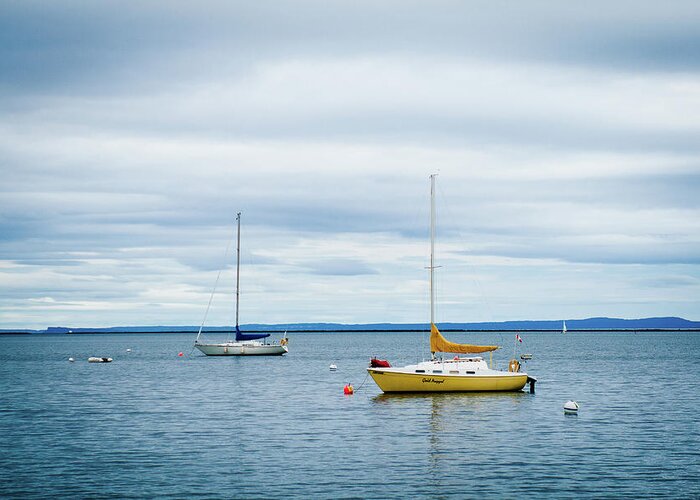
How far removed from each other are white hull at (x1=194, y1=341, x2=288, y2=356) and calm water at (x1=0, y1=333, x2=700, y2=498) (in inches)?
2503

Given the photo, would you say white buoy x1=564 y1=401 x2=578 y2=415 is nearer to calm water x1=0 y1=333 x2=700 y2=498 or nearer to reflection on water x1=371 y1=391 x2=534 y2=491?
calm water x1=0 y1=333 x2=700 y2=498

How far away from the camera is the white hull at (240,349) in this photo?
148375 millimetres

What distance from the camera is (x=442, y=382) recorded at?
70312mm

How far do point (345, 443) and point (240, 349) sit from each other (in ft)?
335

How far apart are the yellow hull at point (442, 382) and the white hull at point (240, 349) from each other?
79.2m

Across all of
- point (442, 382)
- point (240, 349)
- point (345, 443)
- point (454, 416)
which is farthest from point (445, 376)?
point (240, 349)

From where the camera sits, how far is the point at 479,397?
233ft

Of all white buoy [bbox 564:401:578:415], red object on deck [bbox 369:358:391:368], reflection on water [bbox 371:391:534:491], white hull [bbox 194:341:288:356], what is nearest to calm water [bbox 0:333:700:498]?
reflection on water [bbox 371:391:534:491]

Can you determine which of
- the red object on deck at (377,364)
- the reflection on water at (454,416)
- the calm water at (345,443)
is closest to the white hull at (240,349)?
the calm water at (345,443)

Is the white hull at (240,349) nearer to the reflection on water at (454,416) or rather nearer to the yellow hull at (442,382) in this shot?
the reflection on water at (454,416)

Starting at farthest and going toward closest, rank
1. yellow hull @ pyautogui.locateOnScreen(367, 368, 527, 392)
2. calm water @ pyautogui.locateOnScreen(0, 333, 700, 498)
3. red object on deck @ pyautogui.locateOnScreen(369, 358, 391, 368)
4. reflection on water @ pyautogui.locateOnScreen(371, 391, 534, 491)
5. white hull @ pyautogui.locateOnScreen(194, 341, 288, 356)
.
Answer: white hull @ pyautogui.locateOnScreen(194, 341, 288, 356), red object on deck @ pyautogui.locateOnScreen(369, 358, 391, 368), yellow hull @ pyautogui.locateOnScreen(367, 368, 527, 392), reflection on water @ pyautogui.locateOnScreen(371, 391, 534, 491), calm water @ pyautogui.locateOnScreen(0, 333, 700, 498)

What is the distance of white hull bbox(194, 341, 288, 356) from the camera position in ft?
487

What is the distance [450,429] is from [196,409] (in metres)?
22.4

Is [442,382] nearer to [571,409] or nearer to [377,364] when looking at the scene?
[377,364]
